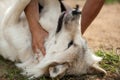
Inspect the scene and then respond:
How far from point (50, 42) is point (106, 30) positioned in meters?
3.35

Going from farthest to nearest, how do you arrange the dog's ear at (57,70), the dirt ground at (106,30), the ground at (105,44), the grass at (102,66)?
the dirt ground at (106,30) → the ground at (105,44) → the grass at (102,66) → the dog's ear at (57,70)

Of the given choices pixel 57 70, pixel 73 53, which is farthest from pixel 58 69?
pixel 73 53

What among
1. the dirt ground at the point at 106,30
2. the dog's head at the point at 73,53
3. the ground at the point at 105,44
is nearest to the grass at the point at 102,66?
the ground at the point at 105,44

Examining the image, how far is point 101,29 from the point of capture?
27.4ft

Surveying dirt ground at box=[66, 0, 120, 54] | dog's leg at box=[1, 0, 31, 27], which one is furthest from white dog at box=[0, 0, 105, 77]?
dirt ground at box=[66, 0, 120, 54]

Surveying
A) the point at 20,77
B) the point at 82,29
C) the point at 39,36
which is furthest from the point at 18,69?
the point at 82,29

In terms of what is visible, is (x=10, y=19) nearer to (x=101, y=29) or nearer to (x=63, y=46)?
(x=63, y=46)

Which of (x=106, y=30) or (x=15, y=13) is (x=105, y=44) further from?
(x=15, y=13)

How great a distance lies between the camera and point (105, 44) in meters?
7.07

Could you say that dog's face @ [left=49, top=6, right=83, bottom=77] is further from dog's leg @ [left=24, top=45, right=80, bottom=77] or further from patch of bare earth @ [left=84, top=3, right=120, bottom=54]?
patch of bare earth @ [left=84, top=3, right=120, bottom=54]

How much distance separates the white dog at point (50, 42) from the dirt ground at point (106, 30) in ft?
5.16

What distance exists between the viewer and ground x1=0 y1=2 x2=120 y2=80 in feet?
17.5

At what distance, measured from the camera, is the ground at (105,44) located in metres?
5.34

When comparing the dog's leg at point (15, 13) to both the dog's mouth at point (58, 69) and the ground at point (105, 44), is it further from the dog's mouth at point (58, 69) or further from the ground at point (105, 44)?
the dog's mouth at point (58, 69)
